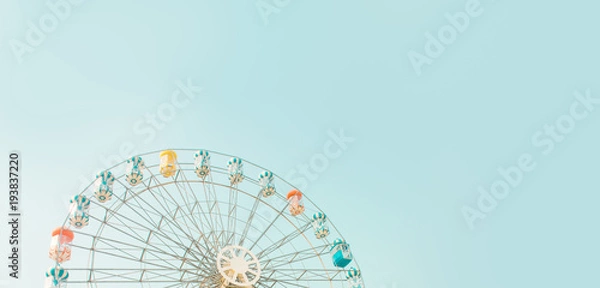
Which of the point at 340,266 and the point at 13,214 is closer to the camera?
the point at 13,214

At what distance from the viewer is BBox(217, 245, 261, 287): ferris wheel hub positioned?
21.4 meters

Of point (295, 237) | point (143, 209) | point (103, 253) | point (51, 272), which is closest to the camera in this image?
point (51, 272)

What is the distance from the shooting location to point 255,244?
918 inches

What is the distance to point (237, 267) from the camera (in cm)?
2184

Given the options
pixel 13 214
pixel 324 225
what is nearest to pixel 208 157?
pixel 324 225

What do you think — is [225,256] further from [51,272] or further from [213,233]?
[51,272]

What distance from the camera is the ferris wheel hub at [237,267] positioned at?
2139cm

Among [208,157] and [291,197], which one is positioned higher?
[208,157]

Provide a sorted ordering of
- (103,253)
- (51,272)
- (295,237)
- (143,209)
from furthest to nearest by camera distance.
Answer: (295,237), (143,209), (103,253), (51,272)

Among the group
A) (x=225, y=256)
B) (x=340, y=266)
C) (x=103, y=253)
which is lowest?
(x=340, y=266)

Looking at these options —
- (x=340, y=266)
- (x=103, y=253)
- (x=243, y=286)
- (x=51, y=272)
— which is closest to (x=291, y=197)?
(x=340, y=266)

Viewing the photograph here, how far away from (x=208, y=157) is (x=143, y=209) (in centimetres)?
342

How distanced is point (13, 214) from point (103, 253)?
365 cm

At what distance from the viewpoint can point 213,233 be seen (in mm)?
23094
